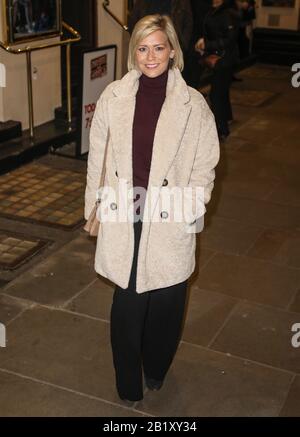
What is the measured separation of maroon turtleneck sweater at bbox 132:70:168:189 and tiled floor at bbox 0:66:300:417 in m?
1.28

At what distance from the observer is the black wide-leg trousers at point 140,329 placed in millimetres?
3072

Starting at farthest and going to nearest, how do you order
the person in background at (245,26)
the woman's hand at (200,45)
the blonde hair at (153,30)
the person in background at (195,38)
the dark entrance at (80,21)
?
1. the person in background at (245,26)
2. the dark entrance at (80,21)
3. the person in background at (195,38)
4. the woman's hand at (200,45)
5. the blonde hair at (153,30)

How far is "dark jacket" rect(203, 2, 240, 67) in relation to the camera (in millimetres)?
7594

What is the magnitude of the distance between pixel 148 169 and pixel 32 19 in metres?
5.00

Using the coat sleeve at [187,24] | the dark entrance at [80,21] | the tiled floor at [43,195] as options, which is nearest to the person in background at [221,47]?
the coat sleeve at [187,24]

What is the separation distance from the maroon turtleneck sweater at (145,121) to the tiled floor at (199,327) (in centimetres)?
128

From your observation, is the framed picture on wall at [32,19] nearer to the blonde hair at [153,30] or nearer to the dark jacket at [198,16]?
the dark jacket at [198,16]

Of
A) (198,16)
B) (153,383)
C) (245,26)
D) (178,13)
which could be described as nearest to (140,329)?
(153,383)

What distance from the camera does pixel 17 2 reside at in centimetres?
698

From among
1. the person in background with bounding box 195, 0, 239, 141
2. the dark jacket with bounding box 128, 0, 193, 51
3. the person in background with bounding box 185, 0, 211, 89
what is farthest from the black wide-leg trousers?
the person in background with bounding box 195, 0, 239, 141

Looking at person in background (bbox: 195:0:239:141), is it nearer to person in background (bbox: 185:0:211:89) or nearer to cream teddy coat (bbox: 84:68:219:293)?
person in background (bbox: 185:0:211:89)
